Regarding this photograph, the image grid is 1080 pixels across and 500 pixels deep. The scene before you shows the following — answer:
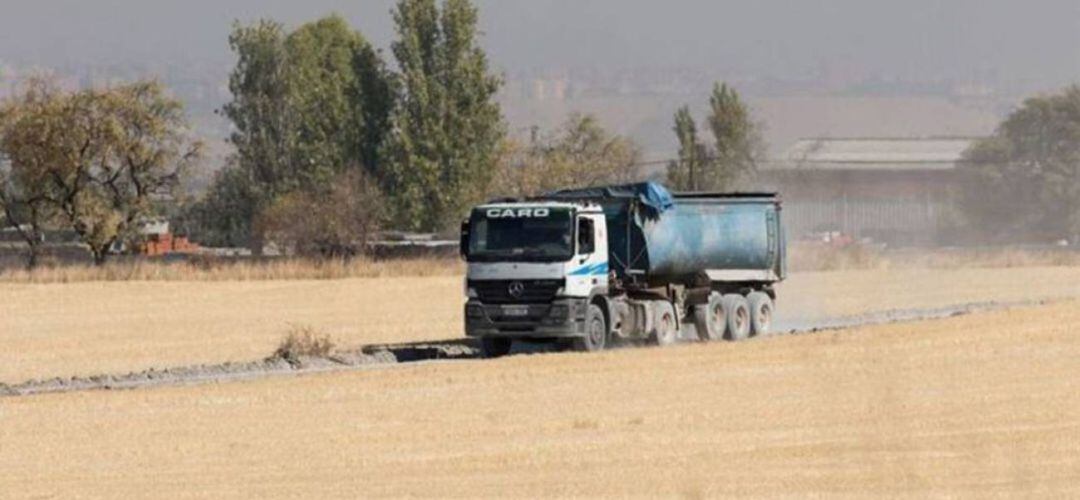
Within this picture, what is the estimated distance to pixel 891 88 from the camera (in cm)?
9644

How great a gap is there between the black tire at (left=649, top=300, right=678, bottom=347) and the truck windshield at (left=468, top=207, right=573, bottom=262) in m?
3.57

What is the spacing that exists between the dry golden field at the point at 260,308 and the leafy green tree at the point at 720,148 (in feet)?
82.5

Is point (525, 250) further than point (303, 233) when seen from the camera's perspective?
No

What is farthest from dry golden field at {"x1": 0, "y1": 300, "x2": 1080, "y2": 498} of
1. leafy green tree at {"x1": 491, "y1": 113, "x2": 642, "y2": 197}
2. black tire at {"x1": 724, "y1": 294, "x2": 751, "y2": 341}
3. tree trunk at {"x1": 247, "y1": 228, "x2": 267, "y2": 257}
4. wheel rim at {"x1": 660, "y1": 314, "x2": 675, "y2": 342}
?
leafy green tree at {"x1": 491, "y1": 113, "x2": 642, "y2": 197}

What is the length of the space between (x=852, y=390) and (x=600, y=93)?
110180 mm

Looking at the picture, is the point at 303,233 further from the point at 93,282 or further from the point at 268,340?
the point at 268,340

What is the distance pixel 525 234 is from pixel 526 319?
1.41 m

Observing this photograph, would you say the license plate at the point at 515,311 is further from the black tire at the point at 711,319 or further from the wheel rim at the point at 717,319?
the wheel rim at the point at 717,319

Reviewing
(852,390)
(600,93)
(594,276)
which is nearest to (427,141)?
(600,93)

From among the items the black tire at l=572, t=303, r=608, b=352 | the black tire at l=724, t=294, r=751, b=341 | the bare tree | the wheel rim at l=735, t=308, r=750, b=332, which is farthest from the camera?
the bare tree

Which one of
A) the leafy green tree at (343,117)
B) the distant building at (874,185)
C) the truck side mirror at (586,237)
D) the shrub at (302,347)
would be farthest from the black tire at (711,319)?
the distant building at (874,185)

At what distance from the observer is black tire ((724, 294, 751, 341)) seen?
156ft

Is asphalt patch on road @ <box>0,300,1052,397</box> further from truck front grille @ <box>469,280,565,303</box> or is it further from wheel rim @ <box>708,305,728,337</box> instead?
wheel rim @ <box>708,305,728,337</box>

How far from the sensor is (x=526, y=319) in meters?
41.9
